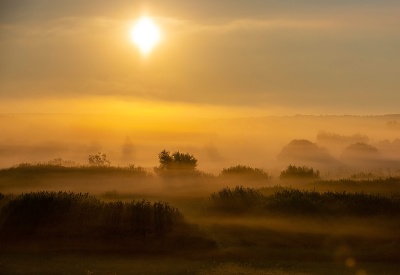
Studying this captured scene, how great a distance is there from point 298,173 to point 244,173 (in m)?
8.45

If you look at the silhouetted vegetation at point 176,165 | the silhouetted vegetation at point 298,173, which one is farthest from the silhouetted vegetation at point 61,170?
the silhouetted vegetation at point 298,173

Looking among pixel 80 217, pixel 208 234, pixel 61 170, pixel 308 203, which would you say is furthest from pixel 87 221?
pixel 61 170

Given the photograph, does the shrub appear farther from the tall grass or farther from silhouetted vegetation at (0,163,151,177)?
the tall grass

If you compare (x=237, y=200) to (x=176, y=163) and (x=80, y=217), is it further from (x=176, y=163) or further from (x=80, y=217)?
(x=176, y=163)

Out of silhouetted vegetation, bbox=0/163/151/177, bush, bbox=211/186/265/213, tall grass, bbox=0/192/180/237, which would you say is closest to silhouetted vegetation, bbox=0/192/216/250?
tall grass, bbox=0/192/180/237

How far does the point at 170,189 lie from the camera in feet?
212

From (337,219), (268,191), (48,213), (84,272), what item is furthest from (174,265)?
(268,191)

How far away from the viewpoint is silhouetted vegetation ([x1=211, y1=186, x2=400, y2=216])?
146 feet

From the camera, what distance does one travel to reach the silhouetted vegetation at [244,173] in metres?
75.3

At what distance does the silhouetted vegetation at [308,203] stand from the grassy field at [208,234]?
2.9 inches

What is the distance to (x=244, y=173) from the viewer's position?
3031 inches

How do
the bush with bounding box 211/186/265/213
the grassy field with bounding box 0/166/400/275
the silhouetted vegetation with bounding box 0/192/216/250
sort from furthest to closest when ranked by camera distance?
the bush with bounding box 211/186/265/213 < the silhouetted vegetation with bounding box 0/192/216/250 < the grassy field with bounding box 0/166/400/275

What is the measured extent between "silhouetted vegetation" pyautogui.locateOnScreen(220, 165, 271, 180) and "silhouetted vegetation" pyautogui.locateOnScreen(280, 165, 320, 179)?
415 cm

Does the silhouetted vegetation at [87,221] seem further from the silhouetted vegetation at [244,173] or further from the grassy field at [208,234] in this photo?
the silhouetted vegetation at [244,173]
